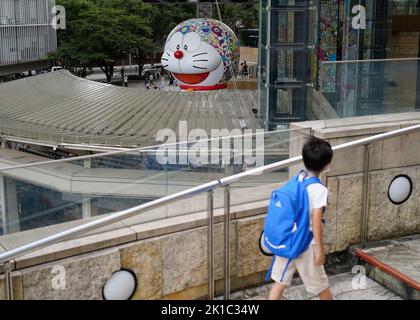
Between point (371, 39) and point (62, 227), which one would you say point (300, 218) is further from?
point (371, 39)

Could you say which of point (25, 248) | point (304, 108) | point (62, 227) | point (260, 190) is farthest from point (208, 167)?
point (304, 108)

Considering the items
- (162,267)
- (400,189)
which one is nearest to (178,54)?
(400,189)

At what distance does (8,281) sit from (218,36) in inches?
1056

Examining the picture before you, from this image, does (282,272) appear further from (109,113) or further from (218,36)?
(218,36)

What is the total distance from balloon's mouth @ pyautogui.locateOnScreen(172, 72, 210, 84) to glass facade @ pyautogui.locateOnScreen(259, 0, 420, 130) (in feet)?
32.6

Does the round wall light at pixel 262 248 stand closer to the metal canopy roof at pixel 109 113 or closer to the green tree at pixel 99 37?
the metal canopy roof at pixel 109 113

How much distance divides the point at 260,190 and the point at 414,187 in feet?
5.09

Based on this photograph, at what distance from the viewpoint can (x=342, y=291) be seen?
4.82 m

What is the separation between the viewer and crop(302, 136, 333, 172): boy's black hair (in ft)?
12.3

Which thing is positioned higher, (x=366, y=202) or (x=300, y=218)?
(x=300, y=218)

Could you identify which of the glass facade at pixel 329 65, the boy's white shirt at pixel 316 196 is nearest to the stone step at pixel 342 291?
the boy's white shirt at pixel 316 196

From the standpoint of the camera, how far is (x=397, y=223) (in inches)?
222

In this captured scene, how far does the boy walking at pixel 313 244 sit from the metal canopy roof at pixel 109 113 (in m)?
14.1
